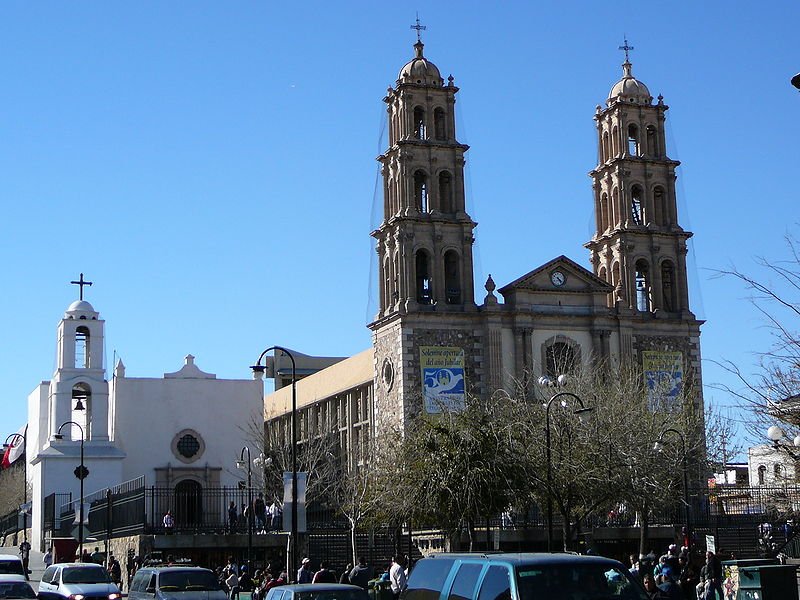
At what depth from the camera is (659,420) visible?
50.8m

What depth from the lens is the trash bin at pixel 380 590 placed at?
27875 millimetres

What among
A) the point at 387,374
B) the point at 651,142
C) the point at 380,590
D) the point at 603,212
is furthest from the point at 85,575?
the point at 651,142

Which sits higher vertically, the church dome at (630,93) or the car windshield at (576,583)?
the church dome at (630,93)

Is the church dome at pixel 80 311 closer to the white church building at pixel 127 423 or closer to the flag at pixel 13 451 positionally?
the white church building at pixel 127 423

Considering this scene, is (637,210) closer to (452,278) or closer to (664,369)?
(664,369)

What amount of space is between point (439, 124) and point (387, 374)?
521 inches

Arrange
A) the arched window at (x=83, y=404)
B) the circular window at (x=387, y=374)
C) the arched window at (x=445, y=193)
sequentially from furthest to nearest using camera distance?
the arched window at (x=83, y=404) → the arched window at (x=445, y=193) → the circular window at (x=387, y=374)

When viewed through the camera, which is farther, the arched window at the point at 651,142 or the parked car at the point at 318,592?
the arched window at the point at 651,142

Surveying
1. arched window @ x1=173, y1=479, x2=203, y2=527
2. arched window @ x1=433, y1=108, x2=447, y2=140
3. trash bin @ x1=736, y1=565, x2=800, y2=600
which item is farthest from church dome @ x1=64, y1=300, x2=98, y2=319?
trash bin @ x1=736, y1=565, x2=800, y2=600

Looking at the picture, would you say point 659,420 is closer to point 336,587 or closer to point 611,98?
point 611,98

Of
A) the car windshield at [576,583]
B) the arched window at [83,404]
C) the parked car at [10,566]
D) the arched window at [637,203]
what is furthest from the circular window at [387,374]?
the car windshield at [576,583]

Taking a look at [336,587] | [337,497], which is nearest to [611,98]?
[337,497]

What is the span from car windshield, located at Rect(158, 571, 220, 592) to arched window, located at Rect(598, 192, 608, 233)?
155ft

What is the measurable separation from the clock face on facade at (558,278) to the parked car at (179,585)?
40.3 m
